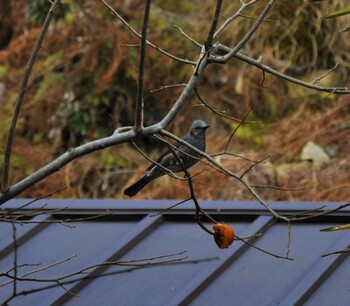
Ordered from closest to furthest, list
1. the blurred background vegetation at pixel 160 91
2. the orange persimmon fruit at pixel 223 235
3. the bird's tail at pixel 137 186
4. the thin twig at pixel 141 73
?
1. the thin twig at pixel 141 73
2. the orange persimmon fruit at pixel 223 235
3. the bird's tail at pixel 137 186
4. the blurred background vegetation at pixel 160 91

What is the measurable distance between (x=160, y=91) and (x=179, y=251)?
6116 millimetres

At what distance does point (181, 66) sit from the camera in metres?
11.1

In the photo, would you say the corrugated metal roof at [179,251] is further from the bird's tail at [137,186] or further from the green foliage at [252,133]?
→ the green foliage at [252,133]

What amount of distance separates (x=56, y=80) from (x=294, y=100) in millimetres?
2898

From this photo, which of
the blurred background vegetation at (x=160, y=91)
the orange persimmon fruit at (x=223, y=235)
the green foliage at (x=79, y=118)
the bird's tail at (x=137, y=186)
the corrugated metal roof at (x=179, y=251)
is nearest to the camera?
the orange persimmon fruit at (x=223, y=235)

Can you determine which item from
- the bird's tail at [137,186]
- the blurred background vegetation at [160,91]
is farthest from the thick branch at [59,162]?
the blurred background vegetation at [160,91]

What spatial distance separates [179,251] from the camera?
436 cm

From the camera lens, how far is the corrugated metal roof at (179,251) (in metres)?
3.96

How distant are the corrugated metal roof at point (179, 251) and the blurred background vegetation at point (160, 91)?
14.0 feet

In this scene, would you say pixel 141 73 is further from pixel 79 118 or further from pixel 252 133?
pixel 79 118

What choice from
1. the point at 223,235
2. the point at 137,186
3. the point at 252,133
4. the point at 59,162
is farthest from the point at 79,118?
the point at 59,162

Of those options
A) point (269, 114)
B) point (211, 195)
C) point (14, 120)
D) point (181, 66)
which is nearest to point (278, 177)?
point (211, 195)

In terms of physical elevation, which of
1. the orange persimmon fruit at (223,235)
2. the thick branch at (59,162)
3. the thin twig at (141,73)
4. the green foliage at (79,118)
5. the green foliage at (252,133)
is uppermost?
the green foliage at (79,118)

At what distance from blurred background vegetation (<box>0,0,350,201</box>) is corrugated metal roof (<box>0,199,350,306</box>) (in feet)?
14.0
